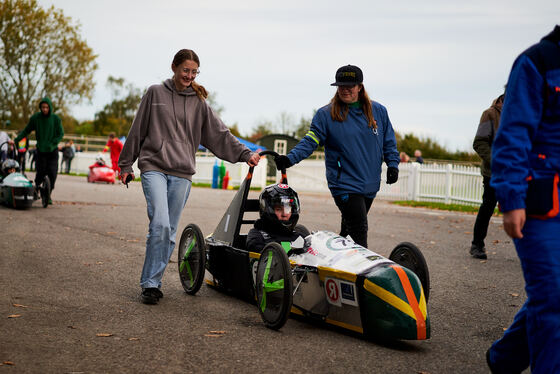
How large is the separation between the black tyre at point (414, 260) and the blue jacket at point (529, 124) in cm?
219

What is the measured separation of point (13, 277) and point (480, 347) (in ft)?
14.2

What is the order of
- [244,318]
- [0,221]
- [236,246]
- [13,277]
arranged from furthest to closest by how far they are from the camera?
[0,221] → [13,277] → [236,246] → [244,318]

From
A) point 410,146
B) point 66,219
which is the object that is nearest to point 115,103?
point 410,146

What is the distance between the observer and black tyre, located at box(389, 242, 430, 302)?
16.8 ft

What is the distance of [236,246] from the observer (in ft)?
20.5

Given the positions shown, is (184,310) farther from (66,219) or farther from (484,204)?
(66,219)

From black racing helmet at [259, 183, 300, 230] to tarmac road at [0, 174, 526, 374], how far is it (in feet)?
2.50

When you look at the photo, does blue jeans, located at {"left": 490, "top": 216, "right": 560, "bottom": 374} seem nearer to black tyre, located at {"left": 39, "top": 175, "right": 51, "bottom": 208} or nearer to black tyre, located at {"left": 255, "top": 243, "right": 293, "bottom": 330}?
black tyre, located at {"left": 255, "top": 243, "right": 293, "bottom": 330}

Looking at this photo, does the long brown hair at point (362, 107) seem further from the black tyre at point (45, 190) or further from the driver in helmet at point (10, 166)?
the driver in helmet at point (10, 166)

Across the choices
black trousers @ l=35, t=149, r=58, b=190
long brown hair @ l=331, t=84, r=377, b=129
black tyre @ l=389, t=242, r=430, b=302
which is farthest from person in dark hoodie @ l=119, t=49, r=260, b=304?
black trousers @ l=35, t=149, r=58, b=190

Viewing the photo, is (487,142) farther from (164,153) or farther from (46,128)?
(46,128)

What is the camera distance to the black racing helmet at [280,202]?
18.5ft

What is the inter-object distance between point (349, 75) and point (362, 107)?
1.16ft

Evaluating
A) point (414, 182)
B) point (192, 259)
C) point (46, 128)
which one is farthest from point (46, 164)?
point (414, 182)
